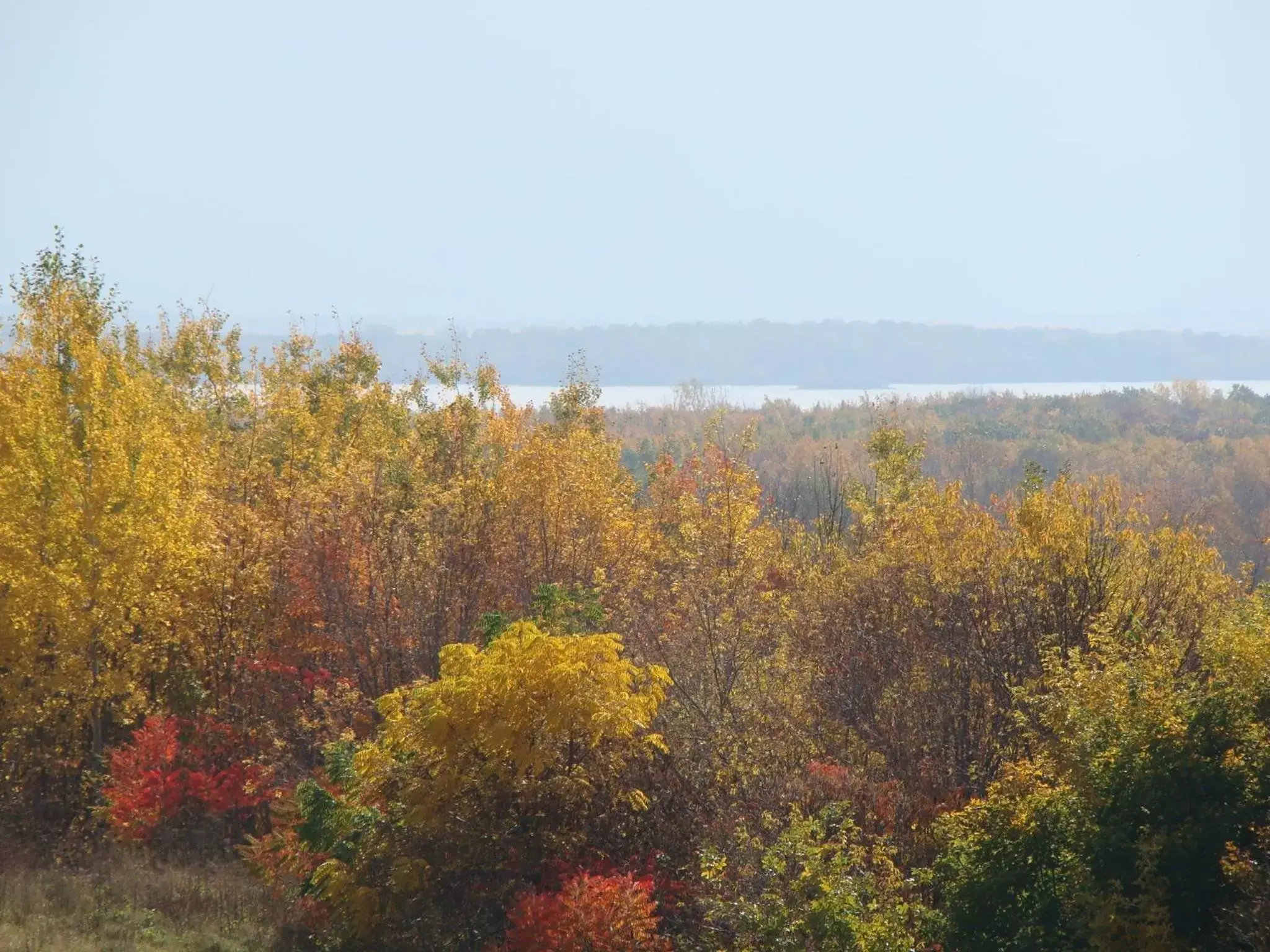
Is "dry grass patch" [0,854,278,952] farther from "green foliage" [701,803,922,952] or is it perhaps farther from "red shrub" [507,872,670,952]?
"green foliage" [701,803,922,952]

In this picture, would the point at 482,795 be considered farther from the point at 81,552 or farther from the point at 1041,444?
the point at 1041,444

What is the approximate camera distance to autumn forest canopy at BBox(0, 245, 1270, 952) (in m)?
13.0

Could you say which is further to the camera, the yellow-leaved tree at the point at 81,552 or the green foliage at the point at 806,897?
the yellow-leaved tree at the point at 81,552

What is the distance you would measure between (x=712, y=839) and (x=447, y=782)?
397 cm

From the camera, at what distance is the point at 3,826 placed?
75.8 feet

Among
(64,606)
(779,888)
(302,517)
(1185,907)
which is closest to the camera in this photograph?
(1185,907)

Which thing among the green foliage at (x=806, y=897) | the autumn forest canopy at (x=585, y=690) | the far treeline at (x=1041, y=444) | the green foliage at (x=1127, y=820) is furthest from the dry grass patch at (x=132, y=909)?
the far treeline at (x=1041, y=444)

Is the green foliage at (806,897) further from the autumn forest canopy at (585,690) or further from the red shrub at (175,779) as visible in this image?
the red shrub at (175,779)

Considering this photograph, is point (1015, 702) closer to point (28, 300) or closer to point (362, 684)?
point (362, 684)

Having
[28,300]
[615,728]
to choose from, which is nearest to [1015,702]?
[615,728]

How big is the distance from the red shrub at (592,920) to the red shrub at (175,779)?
8.26 m

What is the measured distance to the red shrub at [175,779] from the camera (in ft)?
71.5

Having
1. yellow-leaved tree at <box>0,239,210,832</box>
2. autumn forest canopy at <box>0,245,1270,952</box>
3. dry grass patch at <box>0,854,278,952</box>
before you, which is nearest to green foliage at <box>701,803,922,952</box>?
autumn forest canopy at <box>0,245,1270,952</box>

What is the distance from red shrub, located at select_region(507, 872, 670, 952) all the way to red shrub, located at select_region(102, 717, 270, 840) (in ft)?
27.1
